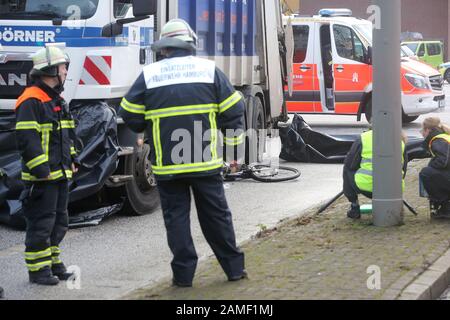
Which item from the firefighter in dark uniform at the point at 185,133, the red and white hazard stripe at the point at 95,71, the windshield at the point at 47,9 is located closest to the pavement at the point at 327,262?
the firefighter in dark uniform at the point at 185,133

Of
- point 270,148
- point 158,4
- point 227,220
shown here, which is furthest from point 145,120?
point 270,148

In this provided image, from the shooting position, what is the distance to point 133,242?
8.67 meters

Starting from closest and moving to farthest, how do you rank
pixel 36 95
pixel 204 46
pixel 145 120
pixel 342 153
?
pixel 145 120, pixel 36 95, pixel 204 46, pixel 342 153

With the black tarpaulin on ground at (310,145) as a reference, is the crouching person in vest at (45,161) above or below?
above

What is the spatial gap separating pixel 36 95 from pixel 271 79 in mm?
7617

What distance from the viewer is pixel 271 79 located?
14367 millimetres

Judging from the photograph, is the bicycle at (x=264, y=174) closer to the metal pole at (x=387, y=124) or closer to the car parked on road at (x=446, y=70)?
the metal pole at (x=387, y=124)

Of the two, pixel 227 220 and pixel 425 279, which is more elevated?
pixel 227 220

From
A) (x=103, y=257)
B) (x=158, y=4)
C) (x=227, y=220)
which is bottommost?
(x=103, y=257)

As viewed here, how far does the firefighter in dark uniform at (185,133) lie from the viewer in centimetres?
637

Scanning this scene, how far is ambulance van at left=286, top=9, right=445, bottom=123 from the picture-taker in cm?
1842

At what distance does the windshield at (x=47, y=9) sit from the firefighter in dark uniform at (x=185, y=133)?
10.1 feet

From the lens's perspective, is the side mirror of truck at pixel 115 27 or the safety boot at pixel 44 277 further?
the side mirror of truck at pixel 115 27
